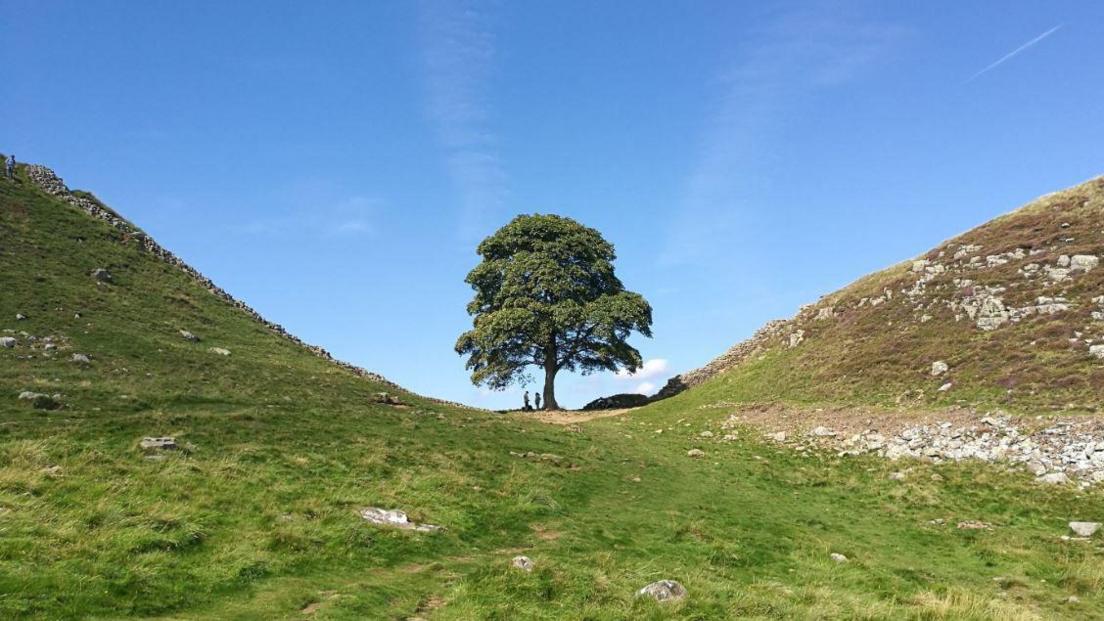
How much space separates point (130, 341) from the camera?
116 ft

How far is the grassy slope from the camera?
41.9ft

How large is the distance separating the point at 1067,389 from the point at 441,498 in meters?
31.7

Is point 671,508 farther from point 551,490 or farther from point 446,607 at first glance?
point 446,607

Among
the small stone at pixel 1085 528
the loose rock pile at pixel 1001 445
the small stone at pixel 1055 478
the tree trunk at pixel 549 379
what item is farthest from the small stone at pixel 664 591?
the tree trunk at pixel 549 379

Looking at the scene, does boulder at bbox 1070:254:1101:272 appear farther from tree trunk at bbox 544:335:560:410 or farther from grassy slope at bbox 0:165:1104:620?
tree trunk at bbox 544:335:560:410

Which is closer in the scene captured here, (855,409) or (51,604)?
(51,604)

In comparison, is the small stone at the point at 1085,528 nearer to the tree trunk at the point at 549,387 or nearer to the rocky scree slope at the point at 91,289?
the rocky scree slope at the point at 91,289

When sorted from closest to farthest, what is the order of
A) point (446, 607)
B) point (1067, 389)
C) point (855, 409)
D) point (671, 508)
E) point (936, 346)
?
point (446, 607)
point (671, 508)
point (1067, 389)
point (855, 409)
point (936, 346)

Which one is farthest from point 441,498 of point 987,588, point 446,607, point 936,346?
point 936,346

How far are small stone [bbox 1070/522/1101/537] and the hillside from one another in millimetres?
10893

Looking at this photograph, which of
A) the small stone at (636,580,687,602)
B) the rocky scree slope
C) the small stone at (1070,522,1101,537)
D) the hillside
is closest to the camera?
the small stone at (636,580,687,602)

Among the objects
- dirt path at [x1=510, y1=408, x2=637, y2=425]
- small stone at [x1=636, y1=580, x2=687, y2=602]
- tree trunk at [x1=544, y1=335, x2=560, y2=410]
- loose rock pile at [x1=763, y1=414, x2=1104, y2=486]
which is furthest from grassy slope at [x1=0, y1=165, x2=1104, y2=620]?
tree trunk at [x1=544, y1=335, x2=560, y2=410]

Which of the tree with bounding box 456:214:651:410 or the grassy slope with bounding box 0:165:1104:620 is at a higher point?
the tree with bounding box 456:214:651:410

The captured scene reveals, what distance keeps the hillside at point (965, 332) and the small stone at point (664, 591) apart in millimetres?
26833
